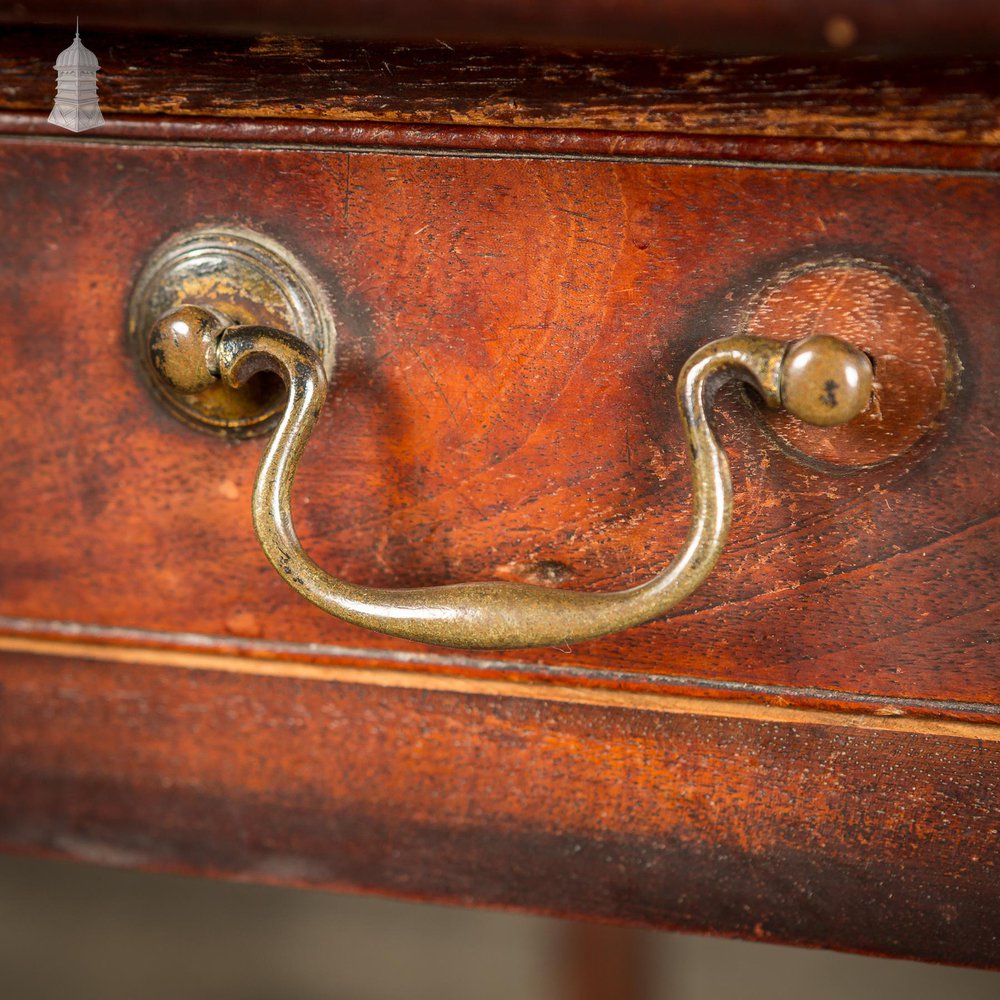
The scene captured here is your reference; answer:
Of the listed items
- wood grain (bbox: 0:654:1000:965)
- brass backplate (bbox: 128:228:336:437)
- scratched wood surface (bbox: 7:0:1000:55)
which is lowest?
wood grain (bbox: 0:654:1000:965)

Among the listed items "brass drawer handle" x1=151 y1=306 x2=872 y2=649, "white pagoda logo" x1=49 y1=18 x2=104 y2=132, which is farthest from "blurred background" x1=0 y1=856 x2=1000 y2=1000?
"white pagoda logo" x1=49 y1=18 x2=104 y2=132

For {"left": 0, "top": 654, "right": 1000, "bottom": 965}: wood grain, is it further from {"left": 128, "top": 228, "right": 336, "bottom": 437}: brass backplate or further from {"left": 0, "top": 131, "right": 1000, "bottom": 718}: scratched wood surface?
{"left": 128, "top": 228, "right": 336, "bottom": 437}: brass backplate

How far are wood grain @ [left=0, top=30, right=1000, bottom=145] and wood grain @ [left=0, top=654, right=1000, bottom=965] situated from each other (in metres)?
0.21

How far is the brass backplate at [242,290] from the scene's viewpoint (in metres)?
0.34

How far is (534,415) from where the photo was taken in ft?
1.12

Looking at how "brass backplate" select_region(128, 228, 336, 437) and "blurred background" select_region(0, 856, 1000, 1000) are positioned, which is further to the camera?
"blurred background" select_region(0, 856, 1000, 1000)

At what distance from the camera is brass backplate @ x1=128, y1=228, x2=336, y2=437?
1.12 ft

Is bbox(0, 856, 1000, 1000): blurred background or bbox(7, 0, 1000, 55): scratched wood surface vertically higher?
bbox(0, 856, 1000, 1000): blurred background

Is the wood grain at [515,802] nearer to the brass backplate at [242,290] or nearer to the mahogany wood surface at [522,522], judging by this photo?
the mahogany wood surface at [522,522]

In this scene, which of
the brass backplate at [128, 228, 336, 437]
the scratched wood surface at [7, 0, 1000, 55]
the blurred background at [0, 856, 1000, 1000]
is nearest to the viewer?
the scratched wood surface at [7, 0, 1000, 55]

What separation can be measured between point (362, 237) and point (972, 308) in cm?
20

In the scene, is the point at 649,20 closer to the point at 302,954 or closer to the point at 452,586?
the point at 452,586

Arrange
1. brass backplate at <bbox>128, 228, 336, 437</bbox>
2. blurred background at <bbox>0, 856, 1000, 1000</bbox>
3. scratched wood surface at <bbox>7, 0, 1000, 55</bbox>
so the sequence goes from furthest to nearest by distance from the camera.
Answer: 1. blurred background at <bbox>0, 856, 1000, 1000</bbox>
2. brass backplate at <bbox>128, 228, 336, 437</bbox>
3. scratched wood surface at <bbox>7, 0, 1000, 55</bbox>

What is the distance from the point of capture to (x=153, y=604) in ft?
1.30
